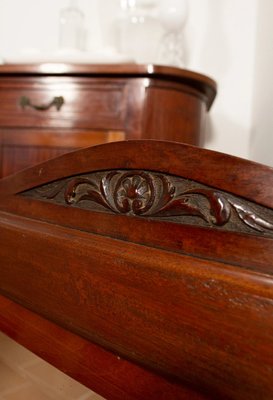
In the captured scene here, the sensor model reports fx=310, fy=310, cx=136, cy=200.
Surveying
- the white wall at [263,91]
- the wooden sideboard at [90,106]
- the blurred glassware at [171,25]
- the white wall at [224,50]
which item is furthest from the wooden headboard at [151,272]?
the white wall at [224,50]

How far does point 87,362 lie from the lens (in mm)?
336

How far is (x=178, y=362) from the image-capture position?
10.0 inches

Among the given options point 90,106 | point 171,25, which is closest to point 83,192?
point 90,106

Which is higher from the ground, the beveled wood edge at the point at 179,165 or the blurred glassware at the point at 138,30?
the blurred glassware at the point at 138,30

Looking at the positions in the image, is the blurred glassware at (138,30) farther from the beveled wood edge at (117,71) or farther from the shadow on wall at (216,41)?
the beveled wood edge at (117,71)

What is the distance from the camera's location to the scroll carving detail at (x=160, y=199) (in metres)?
0.25

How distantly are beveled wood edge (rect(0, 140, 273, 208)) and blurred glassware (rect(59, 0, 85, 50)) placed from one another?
1.05 metres

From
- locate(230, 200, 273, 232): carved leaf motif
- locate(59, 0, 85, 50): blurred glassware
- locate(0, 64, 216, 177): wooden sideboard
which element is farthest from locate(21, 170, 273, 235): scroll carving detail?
locate(59, 0, 85, 50): blurred glassware

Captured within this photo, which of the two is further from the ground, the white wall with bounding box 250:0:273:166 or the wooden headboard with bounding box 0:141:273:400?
the white wall with bounding box 250:0:273:166

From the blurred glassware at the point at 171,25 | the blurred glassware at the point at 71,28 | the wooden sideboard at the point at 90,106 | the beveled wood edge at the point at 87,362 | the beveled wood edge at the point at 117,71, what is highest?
the blurred glassware at the point at 71,28

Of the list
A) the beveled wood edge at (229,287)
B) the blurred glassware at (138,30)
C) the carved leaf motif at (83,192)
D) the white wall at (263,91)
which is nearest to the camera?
the beveled wood edge at (229,287)

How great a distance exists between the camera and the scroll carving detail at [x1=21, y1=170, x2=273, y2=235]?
248mm

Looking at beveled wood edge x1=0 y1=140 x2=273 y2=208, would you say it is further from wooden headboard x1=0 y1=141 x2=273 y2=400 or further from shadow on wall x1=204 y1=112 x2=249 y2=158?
shadow on wall x1=204 y1=112 x2=249 y2=158

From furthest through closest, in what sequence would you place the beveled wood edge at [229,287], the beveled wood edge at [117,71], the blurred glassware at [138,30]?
the blurred glassware at [138,30] < the beveled wood edge at [117,71] < the beveled wood edge at [229,287]
